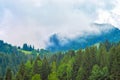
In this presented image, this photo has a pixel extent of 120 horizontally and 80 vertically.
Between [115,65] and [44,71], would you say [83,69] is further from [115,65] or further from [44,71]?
[115,65]

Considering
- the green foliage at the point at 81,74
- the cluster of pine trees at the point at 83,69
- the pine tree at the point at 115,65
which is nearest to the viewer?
the pine tree at the point at 115,65

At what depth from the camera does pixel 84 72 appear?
452ft

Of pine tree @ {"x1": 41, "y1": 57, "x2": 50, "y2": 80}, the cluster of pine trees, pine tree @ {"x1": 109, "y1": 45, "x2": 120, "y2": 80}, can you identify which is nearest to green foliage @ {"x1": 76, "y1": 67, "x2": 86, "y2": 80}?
the cluster of pine trees

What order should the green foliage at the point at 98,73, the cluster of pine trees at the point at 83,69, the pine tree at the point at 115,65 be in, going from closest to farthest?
the pine tree at the point at 115,65, the cluster of pine trees at the point at 83,69, the green foliage at the point at 98,73

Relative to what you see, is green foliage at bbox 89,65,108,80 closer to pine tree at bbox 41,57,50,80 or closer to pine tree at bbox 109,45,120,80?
pine tree at bbox 109,45,120,80

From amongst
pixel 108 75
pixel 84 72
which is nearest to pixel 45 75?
pixel 84 72

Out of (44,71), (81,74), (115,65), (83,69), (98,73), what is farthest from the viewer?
(44,71)

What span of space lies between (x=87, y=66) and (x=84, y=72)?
4310 mm

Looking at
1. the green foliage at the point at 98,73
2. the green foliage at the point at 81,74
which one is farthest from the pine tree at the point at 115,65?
the green foliage at the point at 81,74

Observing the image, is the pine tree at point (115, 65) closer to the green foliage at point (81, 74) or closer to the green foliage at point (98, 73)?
the green foliage at point (98, 73)

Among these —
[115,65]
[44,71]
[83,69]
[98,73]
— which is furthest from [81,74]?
[115,65]

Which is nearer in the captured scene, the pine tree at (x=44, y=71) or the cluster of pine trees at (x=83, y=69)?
the cluster of pine trees at (x=83, y=69)

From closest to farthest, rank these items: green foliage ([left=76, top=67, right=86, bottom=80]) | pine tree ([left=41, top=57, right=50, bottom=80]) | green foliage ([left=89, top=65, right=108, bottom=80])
Answer: green foliage ([left=89, top=65, right=108, bottom=80]) → green foliage ([left=76, top=67, right=86, bottom=80]) → pine tree ([left=41, top=57, right=50, bottom=80])

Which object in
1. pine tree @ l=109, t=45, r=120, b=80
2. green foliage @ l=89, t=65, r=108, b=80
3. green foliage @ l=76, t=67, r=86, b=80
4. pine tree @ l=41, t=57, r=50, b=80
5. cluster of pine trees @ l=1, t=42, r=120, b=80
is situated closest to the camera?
pine tree @ l=109, t=45, r=120, b=80
